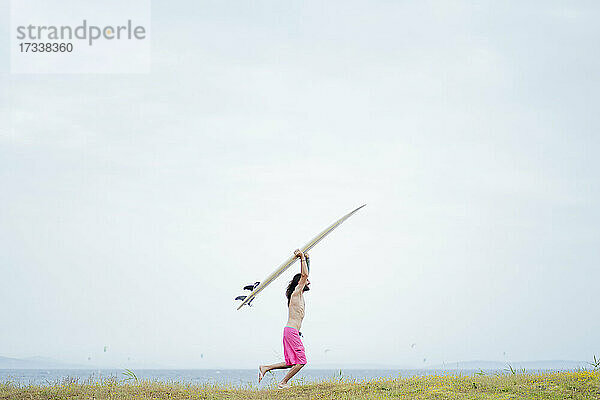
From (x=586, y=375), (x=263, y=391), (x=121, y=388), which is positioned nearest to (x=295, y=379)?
(x=263, y=391)

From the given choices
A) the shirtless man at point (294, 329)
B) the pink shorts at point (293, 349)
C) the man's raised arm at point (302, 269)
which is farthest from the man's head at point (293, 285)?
the pink shorts at point (293, 349)

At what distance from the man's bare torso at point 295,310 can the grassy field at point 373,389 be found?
1397 millimetres

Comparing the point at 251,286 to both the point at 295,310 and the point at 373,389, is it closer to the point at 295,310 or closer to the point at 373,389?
the point at 295,310

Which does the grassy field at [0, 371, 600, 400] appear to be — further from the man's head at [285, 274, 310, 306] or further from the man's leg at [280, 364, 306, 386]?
the man's head at [285, 274, 310, 306]

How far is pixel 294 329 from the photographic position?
15.4m

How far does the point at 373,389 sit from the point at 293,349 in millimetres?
2022

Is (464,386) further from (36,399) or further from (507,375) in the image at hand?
(36,399)

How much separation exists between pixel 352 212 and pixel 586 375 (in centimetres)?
651

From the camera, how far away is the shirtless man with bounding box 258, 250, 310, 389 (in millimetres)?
15227

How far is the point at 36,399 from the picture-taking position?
14320 mm

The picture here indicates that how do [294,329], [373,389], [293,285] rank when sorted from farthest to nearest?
1. [293,285]
2. [294,329]
3. [373,389]

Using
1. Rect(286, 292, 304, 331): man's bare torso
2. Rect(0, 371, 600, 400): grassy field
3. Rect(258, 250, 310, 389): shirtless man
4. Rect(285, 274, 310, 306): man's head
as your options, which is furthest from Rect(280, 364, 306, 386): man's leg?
Rect(285, 274, 310, 306): man's head

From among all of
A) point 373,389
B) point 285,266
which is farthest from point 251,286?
point 373,389

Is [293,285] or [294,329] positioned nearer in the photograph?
[294,329]
